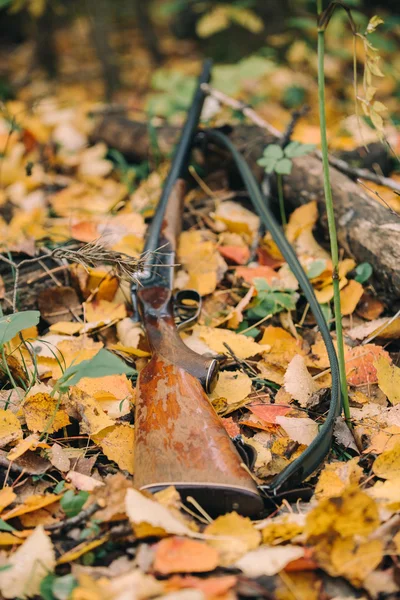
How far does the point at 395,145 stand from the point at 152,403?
253 cm

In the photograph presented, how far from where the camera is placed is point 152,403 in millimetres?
1477

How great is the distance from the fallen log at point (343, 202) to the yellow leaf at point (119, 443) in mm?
1083

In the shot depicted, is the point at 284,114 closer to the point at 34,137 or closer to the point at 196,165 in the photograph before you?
the point at 196,165

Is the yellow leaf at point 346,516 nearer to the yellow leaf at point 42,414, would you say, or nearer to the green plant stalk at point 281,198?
the yellow leaf at point 42,414

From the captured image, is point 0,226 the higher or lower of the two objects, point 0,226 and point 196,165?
the lower

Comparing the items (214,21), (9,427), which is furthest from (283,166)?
(214,21)

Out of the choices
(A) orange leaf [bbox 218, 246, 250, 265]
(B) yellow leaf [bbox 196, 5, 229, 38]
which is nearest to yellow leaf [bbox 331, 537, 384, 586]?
(A) orange leaf [bbox 218, 246, 250, 265]

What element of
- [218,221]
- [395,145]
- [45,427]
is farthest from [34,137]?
[45,427]

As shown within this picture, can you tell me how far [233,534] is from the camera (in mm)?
1211

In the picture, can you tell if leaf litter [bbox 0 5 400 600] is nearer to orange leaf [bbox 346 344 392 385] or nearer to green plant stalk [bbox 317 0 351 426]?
orange leaf [bbox 346 344 392 385]

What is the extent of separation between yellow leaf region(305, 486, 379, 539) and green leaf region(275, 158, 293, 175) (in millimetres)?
1478

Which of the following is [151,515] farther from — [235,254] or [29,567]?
[235,254]

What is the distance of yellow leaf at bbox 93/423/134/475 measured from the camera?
152 centimetres

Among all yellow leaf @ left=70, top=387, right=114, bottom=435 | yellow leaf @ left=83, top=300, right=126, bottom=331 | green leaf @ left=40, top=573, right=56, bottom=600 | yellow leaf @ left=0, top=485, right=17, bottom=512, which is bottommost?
yellow leaf @ left=83, top=300, right=126, bottom=331
